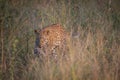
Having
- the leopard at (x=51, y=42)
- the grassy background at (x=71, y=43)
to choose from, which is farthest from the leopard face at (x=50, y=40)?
the grassy background at (x=71, y=43)

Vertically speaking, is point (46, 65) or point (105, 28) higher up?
point (105, 28)

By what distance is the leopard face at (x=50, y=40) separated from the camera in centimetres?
561

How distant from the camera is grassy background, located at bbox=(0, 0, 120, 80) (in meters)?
4.52

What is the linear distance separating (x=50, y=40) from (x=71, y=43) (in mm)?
605

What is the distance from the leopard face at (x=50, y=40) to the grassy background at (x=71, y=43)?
0.22m

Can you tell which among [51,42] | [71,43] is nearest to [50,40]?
[51,42]

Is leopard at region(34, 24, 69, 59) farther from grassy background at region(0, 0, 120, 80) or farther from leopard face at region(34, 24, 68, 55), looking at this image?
grassy background at region(0, 0, 120, 80)

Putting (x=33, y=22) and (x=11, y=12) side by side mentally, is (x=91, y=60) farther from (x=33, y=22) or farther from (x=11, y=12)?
(x=33, y=22)

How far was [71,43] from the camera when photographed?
5.34 m

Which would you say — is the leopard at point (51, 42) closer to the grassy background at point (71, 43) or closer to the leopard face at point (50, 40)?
the leopard face at point (50, 40)

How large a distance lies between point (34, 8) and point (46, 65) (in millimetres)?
3624

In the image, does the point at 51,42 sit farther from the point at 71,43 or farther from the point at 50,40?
the point at 71,43

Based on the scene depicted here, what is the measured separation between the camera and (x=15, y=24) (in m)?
5.74

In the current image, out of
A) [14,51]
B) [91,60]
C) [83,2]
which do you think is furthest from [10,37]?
[83,2]
